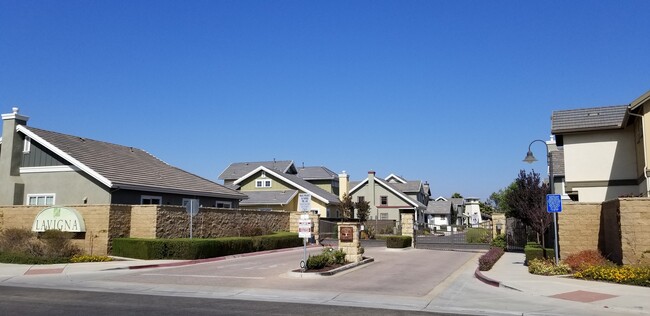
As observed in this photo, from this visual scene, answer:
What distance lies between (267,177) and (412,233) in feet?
77.8

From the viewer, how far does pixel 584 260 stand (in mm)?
18219

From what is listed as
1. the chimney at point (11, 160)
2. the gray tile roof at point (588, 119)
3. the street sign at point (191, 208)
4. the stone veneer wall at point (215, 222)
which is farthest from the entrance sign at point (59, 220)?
the gray tile roof at point (588, 119)

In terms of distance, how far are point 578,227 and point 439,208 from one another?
68553 millimetres

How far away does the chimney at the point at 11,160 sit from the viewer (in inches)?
1155

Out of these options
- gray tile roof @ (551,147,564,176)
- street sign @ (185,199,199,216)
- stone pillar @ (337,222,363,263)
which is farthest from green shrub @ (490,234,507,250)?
street sign @ (185,199,199,216)

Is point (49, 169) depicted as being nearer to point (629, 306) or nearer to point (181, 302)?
point (181, 302)

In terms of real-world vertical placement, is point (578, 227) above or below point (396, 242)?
above

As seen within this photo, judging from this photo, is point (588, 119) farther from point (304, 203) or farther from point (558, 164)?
point (304, 203)

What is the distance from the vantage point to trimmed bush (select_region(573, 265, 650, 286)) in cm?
1520

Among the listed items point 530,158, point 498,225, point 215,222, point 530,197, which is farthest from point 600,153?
point 215,222

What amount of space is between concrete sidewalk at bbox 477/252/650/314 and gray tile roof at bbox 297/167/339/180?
48874 millimetres

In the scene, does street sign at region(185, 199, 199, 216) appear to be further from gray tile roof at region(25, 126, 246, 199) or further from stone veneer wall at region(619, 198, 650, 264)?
stone veneer wall at region(619, 198, 650, 264)

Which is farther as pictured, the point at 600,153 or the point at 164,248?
the point at 600,153

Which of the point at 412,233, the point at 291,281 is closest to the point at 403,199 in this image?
the point at 412,233
